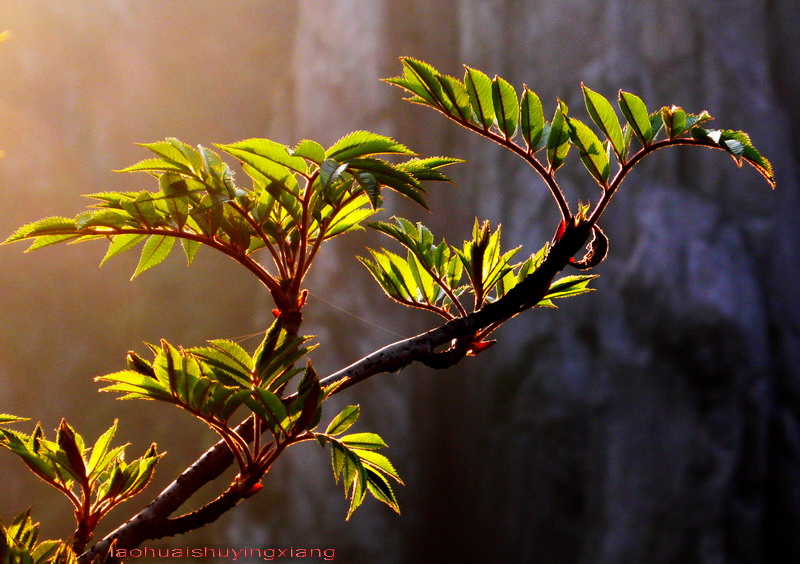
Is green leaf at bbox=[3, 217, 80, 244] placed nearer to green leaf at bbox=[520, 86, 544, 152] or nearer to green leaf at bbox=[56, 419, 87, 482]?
green leaf at bbox=[56, 419, 87, 482]

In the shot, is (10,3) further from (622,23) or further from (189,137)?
(622,23)

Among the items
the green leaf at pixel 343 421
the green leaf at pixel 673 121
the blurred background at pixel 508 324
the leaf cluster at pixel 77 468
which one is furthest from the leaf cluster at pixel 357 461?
the blurred background at pixel 508 324

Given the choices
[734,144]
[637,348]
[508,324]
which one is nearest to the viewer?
[734,144]

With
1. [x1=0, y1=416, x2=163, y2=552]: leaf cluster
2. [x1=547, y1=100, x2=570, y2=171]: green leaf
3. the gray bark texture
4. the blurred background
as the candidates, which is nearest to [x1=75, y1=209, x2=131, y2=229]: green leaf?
[x1=0, y1=416, x2=163, y2=552]: leaf cluster

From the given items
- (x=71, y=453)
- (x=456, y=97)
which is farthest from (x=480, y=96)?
(x=71, y=453)

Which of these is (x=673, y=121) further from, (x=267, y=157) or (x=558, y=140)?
(x=267, y=157)

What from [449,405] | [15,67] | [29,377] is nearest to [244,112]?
[15,67]
